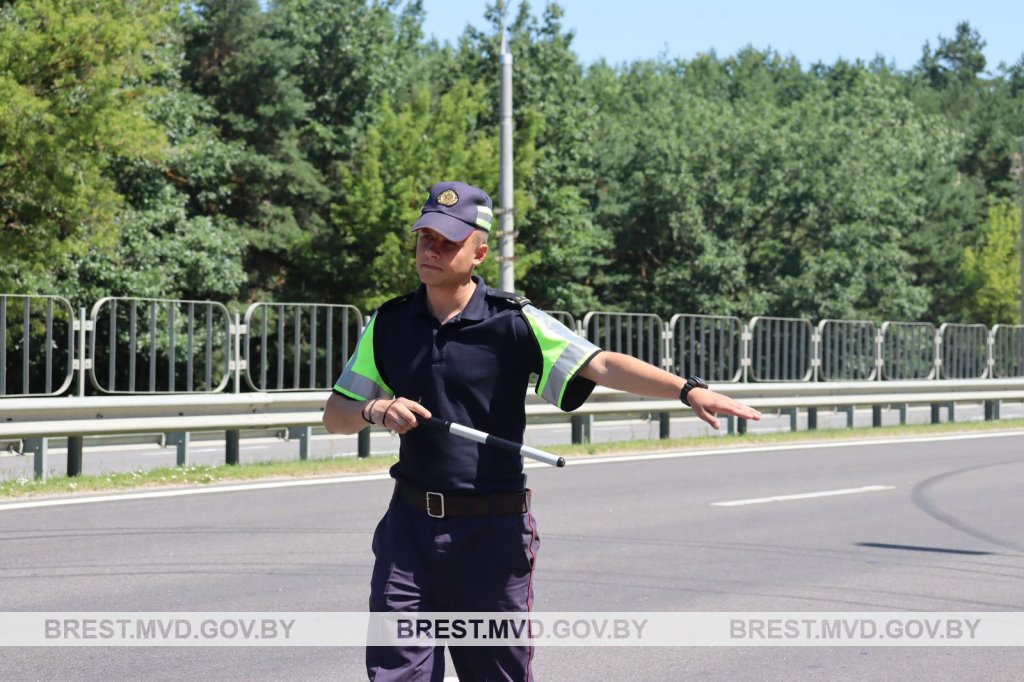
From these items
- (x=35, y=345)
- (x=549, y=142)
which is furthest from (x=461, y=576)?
(x=549, y=142)

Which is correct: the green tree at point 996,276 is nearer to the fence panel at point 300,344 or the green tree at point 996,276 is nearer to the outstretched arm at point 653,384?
the fence panel at point 300,344

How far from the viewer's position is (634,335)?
20703mm

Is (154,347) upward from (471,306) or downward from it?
downward

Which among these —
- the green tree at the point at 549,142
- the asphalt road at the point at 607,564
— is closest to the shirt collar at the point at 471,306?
the asphalt road at the point at 607,564

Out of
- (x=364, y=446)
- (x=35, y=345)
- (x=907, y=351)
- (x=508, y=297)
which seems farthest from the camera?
(x=907, y=351)

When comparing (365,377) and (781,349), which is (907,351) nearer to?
(781,349)

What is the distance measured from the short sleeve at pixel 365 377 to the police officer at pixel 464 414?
0.04 metres

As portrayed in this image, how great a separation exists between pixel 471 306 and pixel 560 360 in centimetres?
28

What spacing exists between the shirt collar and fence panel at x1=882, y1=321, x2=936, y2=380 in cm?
2019

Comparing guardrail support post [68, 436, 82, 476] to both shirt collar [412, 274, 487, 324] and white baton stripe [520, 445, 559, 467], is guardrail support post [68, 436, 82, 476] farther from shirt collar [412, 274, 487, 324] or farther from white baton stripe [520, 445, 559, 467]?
white baton stripe [520, 445, 559, 467]

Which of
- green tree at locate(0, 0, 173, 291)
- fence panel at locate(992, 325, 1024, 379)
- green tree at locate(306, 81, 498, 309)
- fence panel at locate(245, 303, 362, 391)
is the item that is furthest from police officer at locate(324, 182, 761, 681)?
green tree at locate(306, 81, 498, 309)

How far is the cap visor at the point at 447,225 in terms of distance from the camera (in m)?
3.83

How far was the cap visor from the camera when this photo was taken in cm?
383

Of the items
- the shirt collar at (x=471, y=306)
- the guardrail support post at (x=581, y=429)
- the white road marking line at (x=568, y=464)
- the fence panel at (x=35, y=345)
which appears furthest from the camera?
the guardrail support post at (x=581, y=429)
